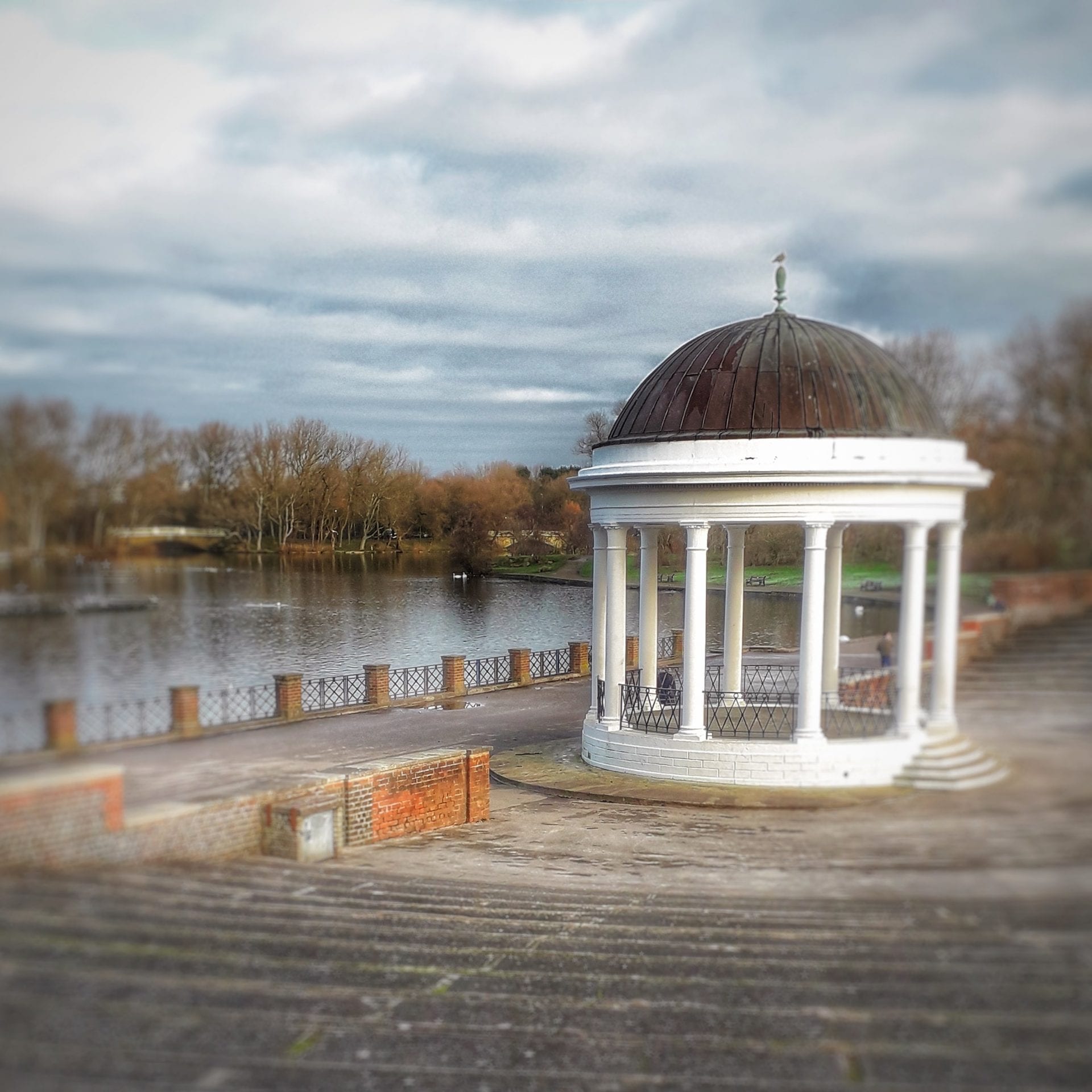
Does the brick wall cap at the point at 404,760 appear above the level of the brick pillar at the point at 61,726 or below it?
below

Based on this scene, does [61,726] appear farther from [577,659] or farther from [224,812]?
[577,659]

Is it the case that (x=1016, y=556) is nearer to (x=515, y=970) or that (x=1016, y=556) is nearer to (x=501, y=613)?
(x=515, y=970)

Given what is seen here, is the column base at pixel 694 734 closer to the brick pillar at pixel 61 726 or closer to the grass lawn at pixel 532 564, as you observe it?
the grass lawn at pixel 532 564

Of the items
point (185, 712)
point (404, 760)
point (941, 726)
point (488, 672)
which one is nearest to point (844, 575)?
point (404, 760)

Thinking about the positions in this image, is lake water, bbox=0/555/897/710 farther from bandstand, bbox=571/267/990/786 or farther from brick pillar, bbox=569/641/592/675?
brick pillar, bbox=569/641/592/675

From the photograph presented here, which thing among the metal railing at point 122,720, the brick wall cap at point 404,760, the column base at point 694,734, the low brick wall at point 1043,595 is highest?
the low brick wall at point 1043,595

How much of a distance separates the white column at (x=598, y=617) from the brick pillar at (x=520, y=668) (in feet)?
6.63

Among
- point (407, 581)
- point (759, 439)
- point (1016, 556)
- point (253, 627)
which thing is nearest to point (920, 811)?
point (1016, 556)

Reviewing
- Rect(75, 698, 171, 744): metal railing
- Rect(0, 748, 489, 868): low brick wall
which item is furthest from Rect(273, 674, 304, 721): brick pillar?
Rect(75, 698, 171, 744): metal railing

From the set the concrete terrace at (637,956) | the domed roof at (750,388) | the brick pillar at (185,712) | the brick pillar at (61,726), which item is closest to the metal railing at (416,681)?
the concrete terrace at (637,956)

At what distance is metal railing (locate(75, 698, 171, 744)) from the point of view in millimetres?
3760

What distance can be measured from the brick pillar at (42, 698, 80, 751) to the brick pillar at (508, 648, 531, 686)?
1169 centimetres

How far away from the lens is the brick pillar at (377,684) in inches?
362

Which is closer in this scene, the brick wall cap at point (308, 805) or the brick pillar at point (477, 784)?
the brick wall cap at point (308, 805)
